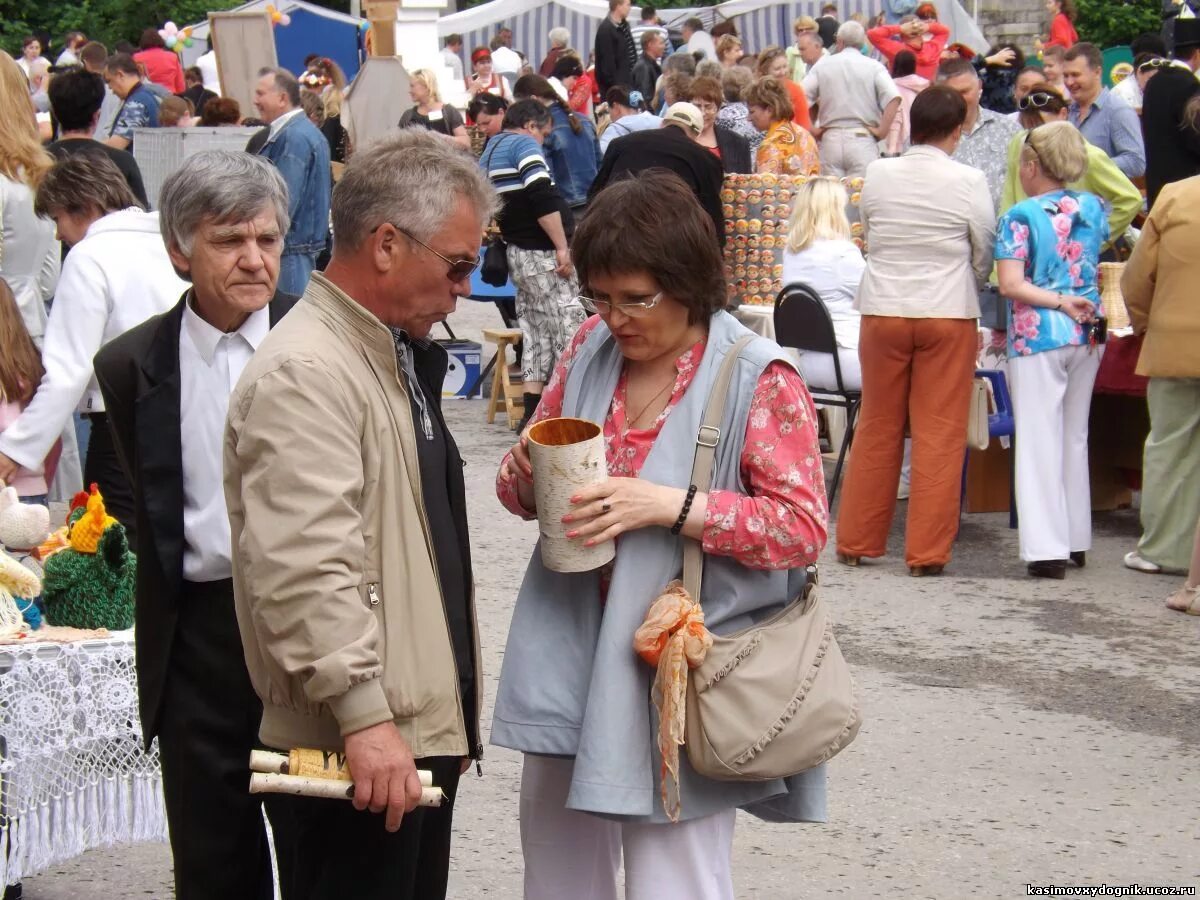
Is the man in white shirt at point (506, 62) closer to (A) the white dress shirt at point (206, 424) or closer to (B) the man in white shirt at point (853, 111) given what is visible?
(B) the man in white shirt at point (853, 111)

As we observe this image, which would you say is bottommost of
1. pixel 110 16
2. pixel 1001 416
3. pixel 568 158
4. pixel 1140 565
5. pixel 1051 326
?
pixel 1140 565

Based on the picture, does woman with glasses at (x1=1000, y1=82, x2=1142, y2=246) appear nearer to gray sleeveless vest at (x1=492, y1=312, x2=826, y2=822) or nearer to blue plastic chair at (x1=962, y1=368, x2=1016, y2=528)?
blue plastic chair at (x1=962, y1=368, x2=1016, y2=528)

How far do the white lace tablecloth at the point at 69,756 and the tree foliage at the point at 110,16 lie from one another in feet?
114

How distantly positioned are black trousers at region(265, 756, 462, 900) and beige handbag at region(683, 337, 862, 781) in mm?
444

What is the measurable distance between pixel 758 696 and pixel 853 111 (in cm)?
1269

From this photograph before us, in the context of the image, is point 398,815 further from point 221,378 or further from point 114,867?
point 114,867

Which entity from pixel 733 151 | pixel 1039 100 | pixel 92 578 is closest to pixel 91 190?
pixel 92 578

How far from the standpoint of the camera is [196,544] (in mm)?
3174

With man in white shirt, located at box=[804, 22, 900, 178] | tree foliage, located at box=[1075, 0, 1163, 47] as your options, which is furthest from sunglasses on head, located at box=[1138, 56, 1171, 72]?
tree foliage, located at box=[1075, 0, 1163, 47]

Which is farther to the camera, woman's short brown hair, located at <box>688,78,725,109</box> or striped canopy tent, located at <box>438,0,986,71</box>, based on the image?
striped canopy tent, located at <box>438,0,986,71</box>

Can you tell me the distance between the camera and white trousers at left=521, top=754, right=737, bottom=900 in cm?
292

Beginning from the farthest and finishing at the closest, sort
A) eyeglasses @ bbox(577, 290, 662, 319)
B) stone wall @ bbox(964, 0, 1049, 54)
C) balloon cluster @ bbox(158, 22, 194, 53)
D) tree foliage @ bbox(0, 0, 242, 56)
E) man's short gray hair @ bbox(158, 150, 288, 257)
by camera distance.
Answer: tree foliage @ bbox(0, 0, 242, 56) → stone wall @ bbox(964, 0, 1049, 54) → balloon cluster @ bbox(158, 22, 194, 53) → man's short gray hair @ bbox(158, 150, 288, 257) → eyeglasses @ bbox(577, 290, 662, 319)

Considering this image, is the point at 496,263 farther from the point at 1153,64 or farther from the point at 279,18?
the point at 279,18

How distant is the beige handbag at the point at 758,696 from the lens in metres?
2.77
